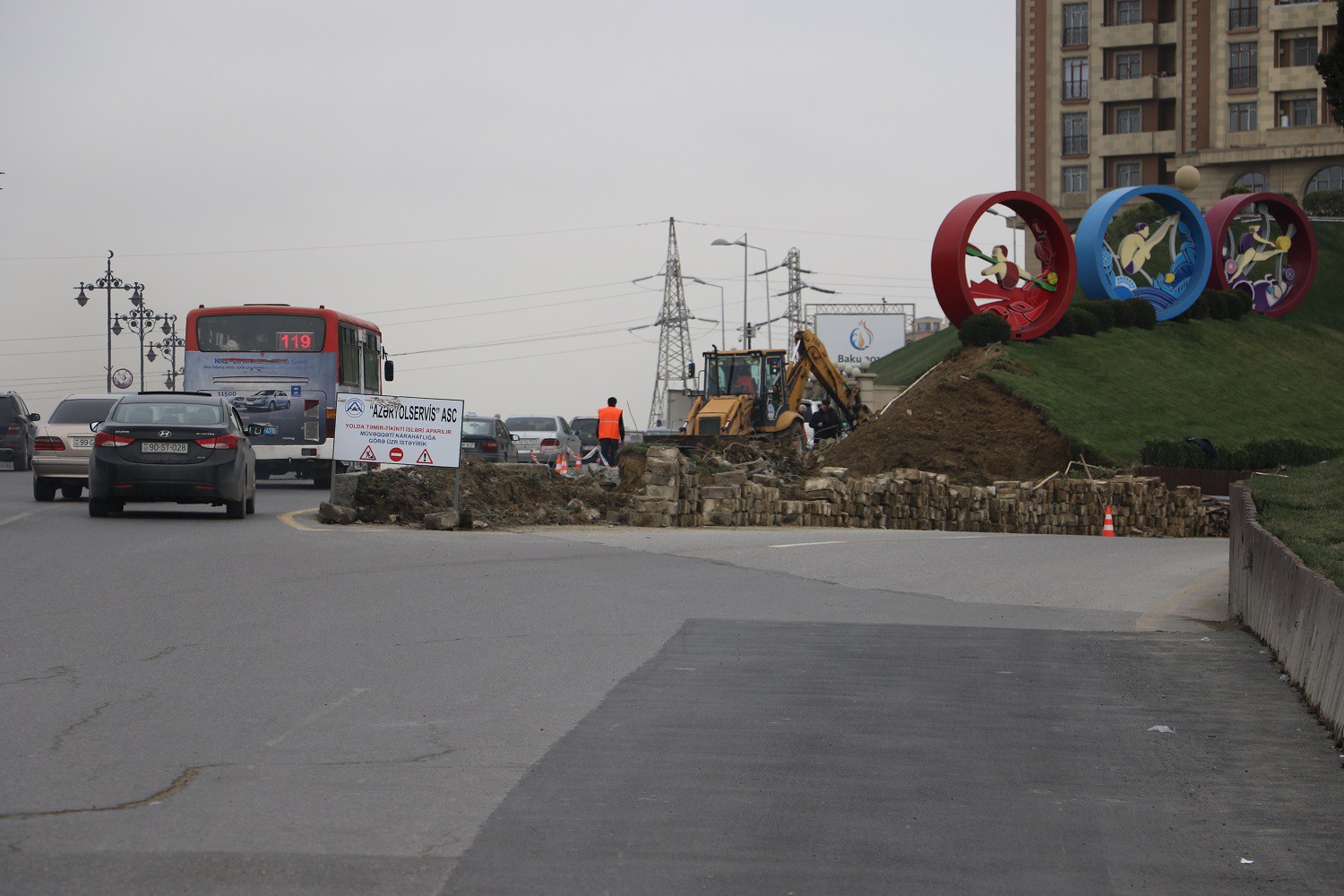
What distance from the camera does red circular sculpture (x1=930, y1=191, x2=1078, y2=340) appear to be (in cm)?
4044

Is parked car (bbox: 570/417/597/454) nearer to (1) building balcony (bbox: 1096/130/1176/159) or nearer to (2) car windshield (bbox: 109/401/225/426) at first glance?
(1) building balcony (bbox: 1096/130/1176/159)

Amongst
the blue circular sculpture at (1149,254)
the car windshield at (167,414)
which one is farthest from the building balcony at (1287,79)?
the car windshield at (167,414)

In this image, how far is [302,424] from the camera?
3028 cm

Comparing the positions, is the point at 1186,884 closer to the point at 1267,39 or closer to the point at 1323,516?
the point at 1323,516

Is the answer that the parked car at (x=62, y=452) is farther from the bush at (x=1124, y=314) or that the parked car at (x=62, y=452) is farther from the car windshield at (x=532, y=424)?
the bush at (x=1124, y=314)

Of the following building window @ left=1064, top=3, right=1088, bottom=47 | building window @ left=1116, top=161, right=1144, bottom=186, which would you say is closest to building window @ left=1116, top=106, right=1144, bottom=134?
building window @ left=1116, top=161, right=1144, bottom=186

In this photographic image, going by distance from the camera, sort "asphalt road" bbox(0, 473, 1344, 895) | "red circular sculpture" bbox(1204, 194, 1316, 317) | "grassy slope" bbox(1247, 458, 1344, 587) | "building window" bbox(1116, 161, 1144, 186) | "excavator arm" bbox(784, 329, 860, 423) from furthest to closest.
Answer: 1. "building window" bbox(1116, 161, 1144, 186)
2. "red circular sculpture" bbox(1204, 194, 1316, 317)
3. "excavator arm" bbox(784, 329, 860, 423)
4. "grassy slope" bbox(1247, 458, 1344, 587)
5. "asphalt road" bbox(0, 473, 1344, 895)

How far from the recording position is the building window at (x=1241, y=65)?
7525 cm

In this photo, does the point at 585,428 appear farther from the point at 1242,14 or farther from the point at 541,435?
the point at 1242,14

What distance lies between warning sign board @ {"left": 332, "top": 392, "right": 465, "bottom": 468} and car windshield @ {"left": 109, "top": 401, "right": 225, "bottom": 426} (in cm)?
177

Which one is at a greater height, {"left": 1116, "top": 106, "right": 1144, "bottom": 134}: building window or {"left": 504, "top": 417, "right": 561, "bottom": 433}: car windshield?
{"left": 1116, "top": 106, "right": 1144, "bottom": 134}: building window

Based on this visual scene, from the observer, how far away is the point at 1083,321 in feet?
152

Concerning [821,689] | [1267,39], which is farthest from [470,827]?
[1267,39]

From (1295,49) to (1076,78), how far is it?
34.6ft
